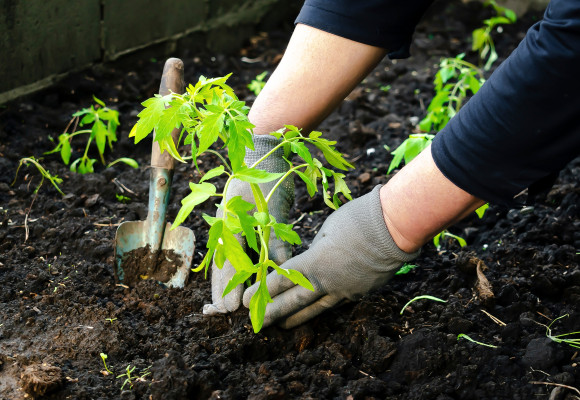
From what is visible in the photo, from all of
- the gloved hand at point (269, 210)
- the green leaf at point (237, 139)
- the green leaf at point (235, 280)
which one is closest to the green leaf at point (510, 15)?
the gloved hand at point (269, 210)

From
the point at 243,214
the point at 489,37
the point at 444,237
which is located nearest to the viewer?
the point at 243,214

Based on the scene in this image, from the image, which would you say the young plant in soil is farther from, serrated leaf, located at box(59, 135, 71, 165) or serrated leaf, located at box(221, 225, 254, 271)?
serrated leaf, located at box(59, 135, 71, 165)

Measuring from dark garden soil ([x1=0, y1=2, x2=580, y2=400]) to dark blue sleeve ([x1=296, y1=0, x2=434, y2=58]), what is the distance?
0.65 meters

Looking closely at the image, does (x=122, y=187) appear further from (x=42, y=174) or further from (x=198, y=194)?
(x=198, y=194)

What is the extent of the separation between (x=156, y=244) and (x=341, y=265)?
67cm

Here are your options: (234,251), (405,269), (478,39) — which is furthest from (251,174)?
(478,39)

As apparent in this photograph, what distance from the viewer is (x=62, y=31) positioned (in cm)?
314

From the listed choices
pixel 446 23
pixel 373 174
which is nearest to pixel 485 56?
pixel 446 23

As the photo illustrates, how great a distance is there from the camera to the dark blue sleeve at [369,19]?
6.32 ft

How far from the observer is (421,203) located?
5.50 ft

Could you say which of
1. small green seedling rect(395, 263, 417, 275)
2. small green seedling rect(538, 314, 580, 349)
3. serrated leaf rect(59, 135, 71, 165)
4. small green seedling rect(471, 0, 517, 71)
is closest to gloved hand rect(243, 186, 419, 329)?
small green seedling rect(395, 263, 417, 275)

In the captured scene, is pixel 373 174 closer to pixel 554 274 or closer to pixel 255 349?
pixel 554 274

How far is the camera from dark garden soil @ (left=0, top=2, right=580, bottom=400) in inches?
66.6

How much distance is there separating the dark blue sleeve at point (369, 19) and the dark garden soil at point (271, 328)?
0.65m
